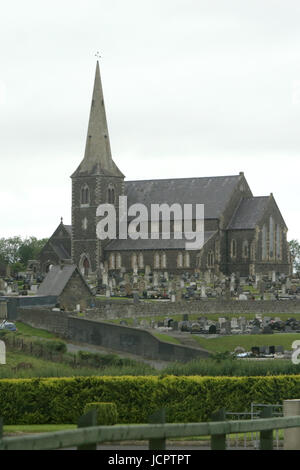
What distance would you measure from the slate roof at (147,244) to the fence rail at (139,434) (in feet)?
298

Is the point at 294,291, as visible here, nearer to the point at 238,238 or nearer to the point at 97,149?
the point at 238,238

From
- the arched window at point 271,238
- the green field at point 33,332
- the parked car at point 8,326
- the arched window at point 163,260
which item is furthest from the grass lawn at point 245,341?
the arched window at point 271,238

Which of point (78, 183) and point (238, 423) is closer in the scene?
point (238, 423)

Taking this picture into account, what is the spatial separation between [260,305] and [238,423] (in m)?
52.6

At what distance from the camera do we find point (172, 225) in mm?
107062

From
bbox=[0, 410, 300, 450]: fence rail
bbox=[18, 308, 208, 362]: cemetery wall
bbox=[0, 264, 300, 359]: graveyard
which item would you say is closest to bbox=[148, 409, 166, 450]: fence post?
bbox=[0, 410, 300, 450]: fence rail

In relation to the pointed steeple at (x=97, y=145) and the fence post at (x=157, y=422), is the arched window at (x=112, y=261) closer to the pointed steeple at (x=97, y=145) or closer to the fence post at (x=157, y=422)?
the pointed steeple at (x=97, y=145)

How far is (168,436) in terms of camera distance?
9016 millimetres

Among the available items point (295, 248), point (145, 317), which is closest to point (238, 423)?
point (145, 317)

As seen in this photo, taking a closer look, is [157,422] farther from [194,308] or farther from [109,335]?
[194,308]

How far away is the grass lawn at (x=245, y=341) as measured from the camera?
152ft

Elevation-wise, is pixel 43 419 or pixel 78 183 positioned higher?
pixel 78 183

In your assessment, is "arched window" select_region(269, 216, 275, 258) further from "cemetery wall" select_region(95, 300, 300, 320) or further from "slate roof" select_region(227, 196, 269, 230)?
"cemetery wall" select_region(95, 300, 300, 320)

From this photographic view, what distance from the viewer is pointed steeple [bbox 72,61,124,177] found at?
4215 inches
